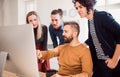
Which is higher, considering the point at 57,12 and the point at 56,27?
the point at 57,12

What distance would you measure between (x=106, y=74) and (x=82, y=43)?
0.36 meters

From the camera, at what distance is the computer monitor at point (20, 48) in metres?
1.19

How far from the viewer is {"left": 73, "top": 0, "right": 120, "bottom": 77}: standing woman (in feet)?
5.16

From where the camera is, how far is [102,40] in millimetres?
1642

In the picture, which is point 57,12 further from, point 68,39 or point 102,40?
point 102,40

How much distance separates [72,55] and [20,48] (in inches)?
26.9

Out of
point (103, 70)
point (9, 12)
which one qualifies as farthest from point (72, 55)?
point (9, 12)

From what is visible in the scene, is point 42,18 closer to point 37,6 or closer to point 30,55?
point 37,6

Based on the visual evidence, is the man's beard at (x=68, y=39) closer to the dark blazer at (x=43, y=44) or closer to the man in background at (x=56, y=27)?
the man in background at (x=56, y=27)

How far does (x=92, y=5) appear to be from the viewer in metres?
1.73

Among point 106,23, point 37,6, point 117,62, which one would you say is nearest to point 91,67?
point 117,62

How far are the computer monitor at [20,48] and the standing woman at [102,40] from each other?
2.25ft

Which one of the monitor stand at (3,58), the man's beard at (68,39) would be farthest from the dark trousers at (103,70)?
the monitor stand at (3,58)

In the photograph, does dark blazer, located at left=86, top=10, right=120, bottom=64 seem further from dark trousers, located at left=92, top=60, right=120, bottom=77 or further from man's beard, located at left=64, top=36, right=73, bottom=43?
man's beard, located at left=64, top=36, right=73, bottom=43
